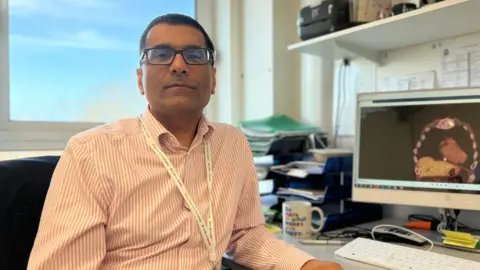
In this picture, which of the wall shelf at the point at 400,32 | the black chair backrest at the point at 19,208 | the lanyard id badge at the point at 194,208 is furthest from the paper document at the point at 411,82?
the black chair backrest at the point at 19,208

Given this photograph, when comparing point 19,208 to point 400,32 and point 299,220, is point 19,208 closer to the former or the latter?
point 299,220

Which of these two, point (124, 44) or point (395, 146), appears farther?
point (124, 44)

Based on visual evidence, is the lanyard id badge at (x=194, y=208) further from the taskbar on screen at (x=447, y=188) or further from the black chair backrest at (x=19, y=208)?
the taskbar on screen at (x=447, y=188)

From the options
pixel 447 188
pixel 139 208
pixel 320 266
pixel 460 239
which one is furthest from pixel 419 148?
pixel 139 208

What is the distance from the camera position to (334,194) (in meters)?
1.58

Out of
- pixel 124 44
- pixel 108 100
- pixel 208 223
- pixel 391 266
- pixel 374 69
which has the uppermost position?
pixel 124 44

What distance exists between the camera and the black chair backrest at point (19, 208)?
37.6 inches

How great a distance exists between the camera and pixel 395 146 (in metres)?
1.42

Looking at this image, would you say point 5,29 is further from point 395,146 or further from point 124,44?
point 395,146

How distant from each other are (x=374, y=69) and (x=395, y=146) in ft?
1.60

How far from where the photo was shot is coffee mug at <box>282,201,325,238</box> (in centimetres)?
141

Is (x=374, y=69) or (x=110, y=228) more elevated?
(x=374, y=69)

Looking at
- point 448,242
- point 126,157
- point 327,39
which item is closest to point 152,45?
point 126,157

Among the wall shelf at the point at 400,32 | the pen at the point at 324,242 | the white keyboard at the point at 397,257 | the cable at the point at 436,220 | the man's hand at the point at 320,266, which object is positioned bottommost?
the pen at the point at 324,242
